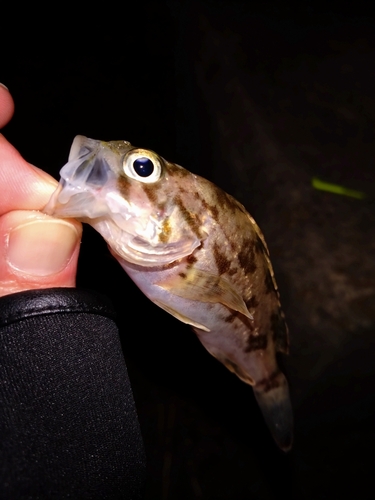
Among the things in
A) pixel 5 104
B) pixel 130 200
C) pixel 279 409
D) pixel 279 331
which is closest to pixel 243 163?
pixel 279 331

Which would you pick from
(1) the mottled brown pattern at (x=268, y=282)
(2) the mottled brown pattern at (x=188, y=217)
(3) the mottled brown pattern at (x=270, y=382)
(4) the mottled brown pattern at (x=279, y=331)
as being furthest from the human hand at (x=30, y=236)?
(3) the mottled brown pattern at (x=270, y=382)

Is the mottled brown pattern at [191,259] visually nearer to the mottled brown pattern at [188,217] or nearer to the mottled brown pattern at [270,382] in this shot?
the mottled brown pattern at [188,217]

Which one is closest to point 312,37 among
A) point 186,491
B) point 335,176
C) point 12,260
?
point 335,176

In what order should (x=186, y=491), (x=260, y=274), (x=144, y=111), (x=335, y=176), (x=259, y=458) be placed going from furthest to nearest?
(x=335, y=176) < (x=144, y=111) < (x=259, y=458) < (x=186, y=491) < (x=260, y=274)

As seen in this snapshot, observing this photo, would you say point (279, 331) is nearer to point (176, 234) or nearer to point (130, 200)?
point (176, 234)

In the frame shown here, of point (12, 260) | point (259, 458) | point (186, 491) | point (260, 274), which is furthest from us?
point (259, 458)

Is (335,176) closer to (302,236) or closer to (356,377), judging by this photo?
A: (302,236)

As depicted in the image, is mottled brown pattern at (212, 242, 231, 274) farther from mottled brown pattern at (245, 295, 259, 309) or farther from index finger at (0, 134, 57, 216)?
index finger at (0, 134, 57, 216)

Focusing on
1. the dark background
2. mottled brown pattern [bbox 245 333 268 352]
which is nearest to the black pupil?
mottled brown pattern [bbox 245 333 268 352]
